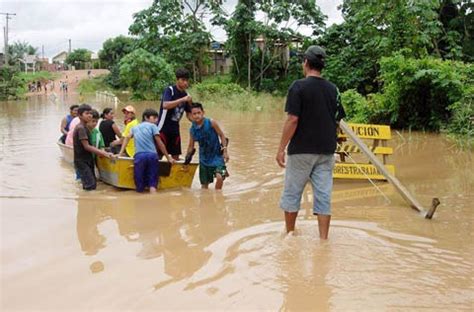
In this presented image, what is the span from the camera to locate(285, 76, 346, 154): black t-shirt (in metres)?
4.88

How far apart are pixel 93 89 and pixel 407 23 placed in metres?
42.4

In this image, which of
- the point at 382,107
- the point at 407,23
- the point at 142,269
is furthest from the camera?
the point at 407,23

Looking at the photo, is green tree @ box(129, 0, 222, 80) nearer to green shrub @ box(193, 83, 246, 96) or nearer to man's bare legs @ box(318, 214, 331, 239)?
green shrub @ box(193, 83, 246, 96)

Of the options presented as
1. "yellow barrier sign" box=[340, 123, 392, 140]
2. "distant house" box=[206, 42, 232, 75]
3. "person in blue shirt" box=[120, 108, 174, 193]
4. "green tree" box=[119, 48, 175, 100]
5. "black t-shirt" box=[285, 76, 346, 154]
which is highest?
"distant house" box=[206, 42, 232, 75]

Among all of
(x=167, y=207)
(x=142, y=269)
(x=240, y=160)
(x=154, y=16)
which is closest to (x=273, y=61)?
(x=154, y=16)

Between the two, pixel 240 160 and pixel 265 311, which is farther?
pixel 240 160

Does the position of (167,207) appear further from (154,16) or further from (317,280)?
(154,16)

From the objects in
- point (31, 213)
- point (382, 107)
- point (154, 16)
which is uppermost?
point (154, 16)

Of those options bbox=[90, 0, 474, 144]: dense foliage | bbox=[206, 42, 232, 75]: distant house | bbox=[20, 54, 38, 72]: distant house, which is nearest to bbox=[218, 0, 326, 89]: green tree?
bbox=[90, 0, 474, 144]: dense foliage

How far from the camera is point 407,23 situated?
18188mm

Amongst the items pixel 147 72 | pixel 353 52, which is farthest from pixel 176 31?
pixel 353 52

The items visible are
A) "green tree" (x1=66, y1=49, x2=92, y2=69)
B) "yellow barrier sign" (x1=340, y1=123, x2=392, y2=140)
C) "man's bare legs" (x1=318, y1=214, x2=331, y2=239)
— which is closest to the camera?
"man's bare legs" (x1=318, y1=214, x2=331, y2=239)

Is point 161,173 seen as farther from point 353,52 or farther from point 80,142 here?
point 353,52

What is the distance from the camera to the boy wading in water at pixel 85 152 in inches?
305
